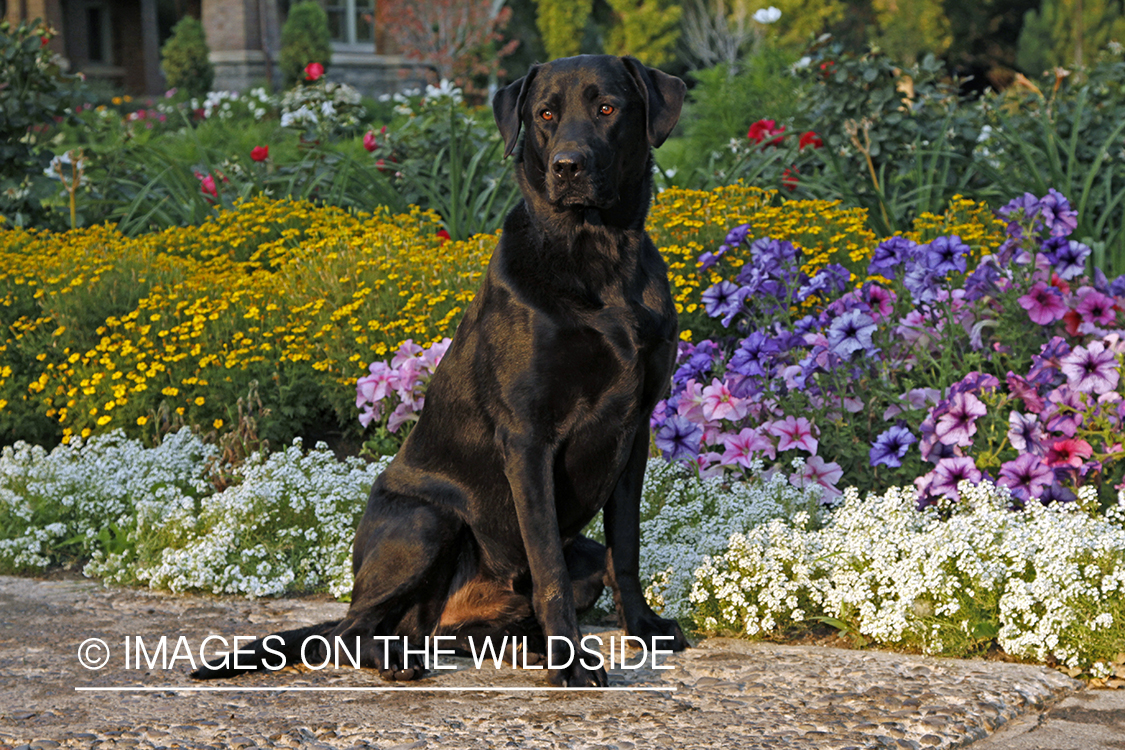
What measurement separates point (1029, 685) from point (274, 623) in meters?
2.10

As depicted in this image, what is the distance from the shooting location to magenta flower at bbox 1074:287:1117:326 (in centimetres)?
425

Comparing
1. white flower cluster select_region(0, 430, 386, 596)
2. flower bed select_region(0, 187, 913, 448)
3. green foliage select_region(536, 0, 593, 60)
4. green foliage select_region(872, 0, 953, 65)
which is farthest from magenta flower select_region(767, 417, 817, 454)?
green foliage select_region(872, 0, 953, 65)

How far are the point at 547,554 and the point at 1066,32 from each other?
34.0m

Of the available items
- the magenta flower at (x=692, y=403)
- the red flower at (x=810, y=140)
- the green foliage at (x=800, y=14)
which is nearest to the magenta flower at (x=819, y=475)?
the magenta flower at (x=692, y=403)

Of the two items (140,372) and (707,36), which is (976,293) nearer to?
(140,372)

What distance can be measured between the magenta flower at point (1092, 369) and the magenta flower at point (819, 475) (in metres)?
0.84

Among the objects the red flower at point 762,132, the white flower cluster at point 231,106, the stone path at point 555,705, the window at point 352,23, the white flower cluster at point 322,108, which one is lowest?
the stone path at point 555,705

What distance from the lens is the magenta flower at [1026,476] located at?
380 centimetres

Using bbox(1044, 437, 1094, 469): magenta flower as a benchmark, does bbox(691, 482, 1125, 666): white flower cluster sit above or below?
below

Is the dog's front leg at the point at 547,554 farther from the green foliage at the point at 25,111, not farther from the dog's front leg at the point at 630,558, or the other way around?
the green foliage at the point at 25,111

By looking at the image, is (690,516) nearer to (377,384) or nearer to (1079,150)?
(377,384)

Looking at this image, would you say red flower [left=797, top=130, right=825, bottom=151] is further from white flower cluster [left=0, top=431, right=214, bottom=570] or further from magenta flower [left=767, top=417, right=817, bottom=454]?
white flower cluster [left=0, top=431, right=214, bottom=570]

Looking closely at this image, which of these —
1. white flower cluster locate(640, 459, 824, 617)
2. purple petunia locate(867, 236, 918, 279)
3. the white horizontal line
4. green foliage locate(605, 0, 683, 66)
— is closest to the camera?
the white horizontal line

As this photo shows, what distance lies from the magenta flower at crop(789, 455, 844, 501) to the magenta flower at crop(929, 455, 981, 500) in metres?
0.37
